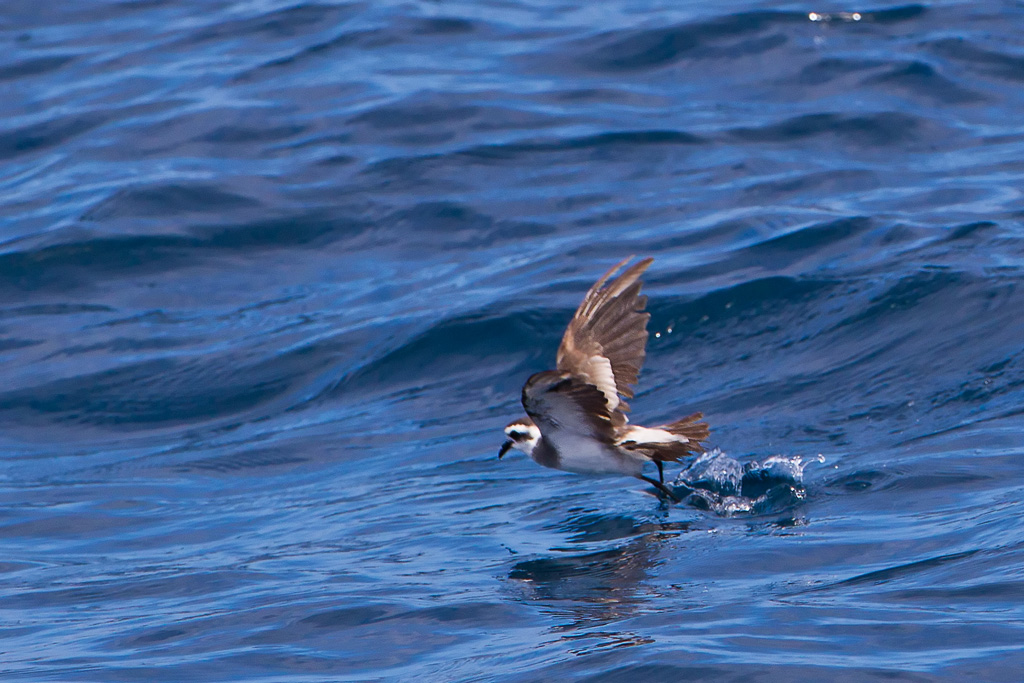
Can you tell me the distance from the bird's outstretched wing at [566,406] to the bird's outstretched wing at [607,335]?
133 mm

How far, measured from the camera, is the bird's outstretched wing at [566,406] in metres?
7.10

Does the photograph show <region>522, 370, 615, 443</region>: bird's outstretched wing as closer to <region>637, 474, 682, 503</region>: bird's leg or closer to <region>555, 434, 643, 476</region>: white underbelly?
<region>555, 434, 643, 476</region>: white underbelly

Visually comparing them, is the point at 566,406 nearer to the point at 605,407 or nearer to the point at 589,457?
the point at 605,407

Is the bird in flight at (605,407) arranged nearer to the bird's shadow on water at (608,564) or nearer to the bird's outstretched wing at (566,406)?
the bird's outstretched wing at (566,406)

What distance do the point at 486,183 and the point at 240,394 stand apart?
13.2 feet

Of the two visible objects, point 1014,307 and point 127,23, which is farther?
point 127,23

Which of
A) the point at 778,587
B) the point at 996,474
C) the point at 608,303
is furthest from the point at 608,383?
the point at 996,474

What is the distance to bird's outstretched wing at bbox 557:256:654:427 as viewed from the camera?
26.0 feet

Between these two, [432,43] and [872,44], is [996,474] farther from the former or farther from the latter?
[432,43]

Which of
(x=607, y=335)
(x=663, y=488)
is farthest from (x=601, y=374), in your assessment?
(x=663, y=488)

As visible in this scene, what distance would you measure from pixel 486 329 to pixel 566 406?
4.10 meters

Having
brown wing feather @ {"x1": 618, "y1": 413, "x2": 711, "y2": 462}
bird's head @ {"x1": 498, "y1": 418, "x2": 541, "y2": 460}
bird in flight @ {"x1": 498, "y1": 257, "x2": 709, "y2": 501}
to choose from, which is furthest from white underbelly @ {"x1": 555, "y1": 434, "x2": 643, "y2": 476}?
bird's head @ {"x1": 498, "y1": 418, "x2": 541, "y2": 460}

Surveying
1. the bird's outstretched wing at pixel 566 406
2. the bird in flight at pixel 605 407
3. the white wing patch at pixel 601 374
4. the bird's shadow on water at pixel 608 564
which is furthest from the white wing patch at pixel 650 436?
the bird's shadow on water at pixel 608 564

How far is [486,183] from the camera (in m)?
14.4
